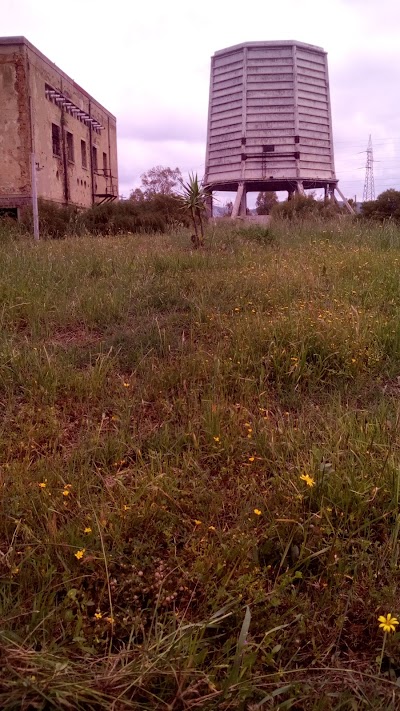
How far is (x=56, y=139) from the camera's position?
822 inches

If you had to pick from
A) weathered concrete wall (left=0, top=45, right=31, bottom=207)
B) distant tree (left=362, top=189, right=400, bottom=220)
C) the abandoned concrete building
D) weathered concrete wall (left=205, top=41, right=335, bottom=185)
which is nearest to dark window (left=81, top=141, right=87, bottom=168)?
the abandoned concrete building

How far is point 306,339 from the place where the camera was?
376 centimetres

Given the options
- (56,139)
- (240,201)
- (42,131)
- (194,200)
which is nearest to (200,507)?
(194,200)

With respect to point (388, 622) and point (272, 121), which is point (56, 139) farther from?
point (388, 622)

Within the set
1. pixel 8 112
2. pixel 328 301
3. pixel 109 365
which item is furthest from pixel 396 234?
pixel 8 112

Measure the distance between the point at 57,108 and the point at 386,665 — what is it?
22.8 metres

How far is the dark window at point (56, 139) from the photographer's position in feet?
67.2

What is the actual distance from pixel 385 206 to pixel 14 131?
41.6 feet

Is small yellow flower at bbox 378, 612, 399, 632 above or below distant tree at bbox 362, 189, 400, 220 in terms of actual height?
below

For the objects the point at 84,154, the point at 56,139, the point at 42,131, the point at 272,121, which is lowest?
the point at 42,131

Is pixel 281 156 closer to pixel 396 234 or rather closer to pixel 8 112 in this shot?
pixel 8 112

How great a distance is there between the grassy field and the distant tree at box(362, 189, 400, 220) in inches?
516

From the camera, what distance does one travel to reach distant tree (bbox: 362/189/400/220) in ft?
53.4

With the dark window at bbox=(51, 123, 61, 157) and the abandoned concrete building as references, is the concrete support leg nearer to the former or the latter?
the abandoned concrete building
